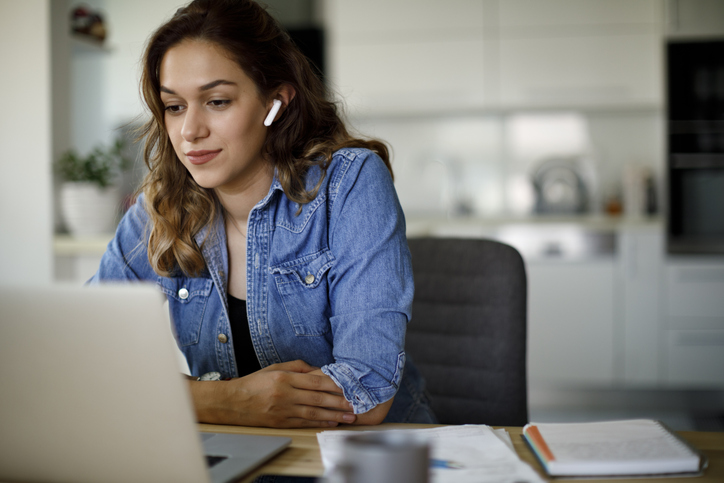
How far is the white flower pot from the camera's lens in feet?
7.98

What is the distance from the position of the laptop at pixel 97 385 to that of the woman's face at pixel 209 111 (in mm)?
625

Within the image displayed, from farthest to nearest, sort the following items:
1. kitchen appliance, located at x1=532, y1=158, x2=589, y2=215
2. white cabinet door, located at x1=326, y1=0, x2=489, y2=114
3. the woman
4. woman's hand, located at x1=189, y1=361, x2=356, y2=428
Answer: kitchen appliance, located at x1=532, y1=158, x2=589, y2=215, white cabinet door, located at x1=326, y1=0, x2=489, y2=114, the woman, woman's hand, located at x1=189, y1=361, x2=356, y2=428

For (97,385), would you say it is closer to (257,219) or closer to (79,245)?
(257,219)

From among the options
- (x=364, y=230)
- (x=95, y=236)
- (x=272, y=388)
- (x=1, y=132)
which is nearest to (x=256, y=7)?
(x=364, y=230)

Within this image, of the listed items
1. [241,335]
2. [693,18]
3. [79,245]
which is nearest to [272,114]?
[241,335]

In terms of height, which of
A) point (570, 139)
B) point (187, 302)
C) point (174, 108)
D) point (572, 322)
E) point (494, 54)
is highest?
point (494, 54)

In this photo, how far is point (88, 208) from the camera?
96.0 inches

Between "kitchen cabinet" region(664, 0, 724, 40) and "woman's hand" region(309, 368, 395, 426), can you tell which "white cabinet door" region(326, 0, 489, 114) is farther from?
"woman's hand" region(309, 368, 395, 426)

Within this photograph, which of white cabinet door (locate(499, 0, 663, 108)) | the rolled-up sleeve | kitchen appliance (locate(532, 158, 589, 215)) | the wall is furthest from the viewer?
kitchen appliance (locate(532, 158, 589, 215))

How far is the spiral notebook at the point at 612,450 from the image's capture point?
647 mm

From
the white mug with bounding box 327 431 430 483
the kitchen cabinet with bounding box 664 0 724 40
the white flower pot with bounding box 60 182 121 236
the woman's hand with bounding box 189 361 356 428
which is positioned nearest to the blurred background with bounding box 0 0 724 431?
the kitchen cabinet with bounding box 664 0 724 40

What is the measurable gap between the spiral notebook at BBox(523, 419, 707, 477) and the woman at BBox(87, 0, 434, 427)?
0.31m

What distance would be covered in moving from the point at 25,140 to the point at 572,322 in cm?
273

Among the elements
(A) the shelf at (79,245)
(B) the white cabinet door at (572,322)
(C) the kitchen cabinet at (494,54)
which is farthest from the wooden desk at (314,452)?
(C) the kitchen cabinet at (494,54)
